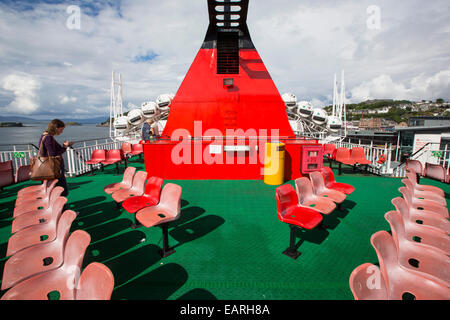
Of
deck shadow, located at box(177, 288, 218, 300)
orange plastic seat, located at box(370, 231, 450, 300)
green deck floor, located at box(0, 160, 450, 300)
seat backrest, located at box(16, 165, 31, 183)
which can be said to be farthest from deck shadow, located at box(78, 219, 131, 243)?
orange plastic seat, located at box(370, 231, 450, 300)

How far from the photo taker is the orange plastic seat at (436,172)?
506 centimetres

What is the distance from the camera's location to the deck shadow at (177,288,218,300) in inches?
93.5

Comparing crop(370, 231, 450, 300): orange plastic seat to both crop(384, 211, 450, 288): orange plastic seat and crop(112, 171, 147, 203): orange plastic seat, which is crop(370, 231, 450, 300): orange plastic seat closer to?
crop(384, 211, 450, 288): orange plastic seat

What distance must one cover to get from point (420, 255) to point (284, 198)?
166cm

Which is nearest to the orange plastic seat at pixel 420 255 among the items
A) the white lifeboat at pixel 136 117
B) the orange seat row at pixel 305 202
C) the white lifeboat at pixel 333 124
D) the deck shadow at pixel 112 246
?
the orange seat row at pixel 305 202

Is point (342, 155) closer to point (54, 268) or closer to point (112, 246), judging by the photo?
point (112, 246)

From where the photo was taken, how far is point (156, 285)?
2.56 metres

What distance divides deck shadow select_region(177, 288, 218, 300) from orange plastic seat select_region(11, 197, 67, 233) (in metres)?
2.01

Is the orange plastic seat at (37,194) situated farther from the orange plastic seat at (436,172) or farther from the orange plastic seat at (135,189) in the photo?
the orange plastic seat at (436,172)

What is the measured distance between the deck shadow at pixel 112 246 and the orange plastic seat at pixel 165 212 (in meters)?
0.59

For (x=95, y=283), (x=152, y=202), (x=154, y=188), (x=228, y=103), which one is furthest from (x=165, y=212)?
(x=228, y=103)

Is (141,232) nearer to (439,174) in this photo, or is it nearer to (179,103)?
(179,103)
